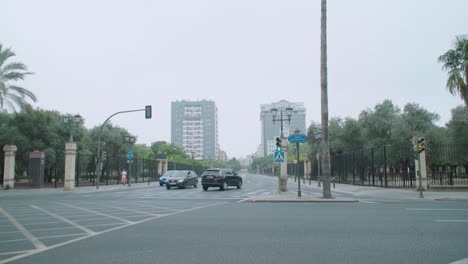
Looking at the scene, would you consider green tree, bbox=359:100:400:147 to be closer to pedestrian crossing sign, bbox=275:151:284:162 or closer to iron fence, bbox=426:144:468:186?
iron fence, bbox=426:144:468:186

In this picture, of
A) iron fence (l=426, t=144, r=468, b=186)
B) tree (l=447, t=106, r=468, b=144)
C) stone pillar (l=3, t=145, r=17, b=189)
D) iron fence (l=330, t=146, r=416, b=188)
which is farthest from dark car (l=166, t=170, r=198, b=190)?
tree (l=447, t=106, r=468, b=144)

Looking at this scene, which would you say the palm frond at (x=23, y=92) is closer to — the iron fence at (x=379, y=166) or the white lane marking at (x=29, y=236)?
the white lane marking at (x=29, y=236)

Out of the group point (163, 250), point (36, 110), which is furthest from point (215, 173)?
point (163, 250)

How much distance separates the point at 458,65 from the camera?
939 inches

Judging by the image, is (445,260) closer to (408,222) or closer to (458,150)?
(408,222)

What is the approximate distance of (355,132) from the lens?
4731 cm

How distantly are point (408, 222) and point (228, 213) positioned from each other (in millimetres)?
5502

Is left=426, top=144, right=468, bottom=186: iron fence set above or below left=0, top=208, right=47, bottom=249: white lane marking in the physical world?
above

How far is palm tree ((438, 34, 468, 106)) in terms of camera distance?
22.2m

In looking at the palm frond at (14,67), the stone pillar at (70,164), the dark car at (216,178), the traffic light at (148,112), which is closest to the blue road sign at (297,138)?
the dark car at (216,178)

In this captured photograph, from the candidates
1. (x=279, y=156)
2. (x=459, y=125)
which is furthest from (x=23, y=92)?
(x=459, y=125)

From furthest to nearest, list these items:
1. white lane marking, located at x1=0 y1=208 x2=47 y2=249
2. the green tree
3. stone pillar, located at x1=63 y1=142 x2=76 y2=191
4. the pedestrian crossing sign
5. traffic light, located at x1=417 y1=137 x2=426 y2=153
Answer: the green tree, stone pillar, located at x1=63 y1=142 x2=76 y2=191, the pedestrian crossing sign, traffic light, located at x1=417 y1=137 x2=426 y2=153, white lane marking, located at x1=0 y1=208 x2=47 y2=249

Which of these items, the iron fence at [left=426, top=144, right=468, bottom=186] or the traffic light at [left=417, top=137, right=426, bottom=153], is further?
the iron fence at [left=426, top=144, right=468, bottom=186]

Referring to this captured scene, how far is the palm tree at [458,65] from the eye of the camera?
22234 millimetres
